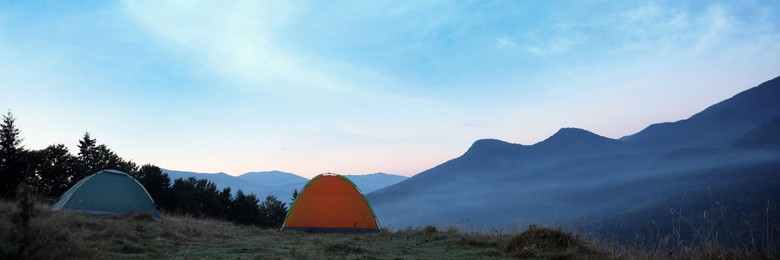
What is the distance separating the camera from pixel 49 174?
31547 mm

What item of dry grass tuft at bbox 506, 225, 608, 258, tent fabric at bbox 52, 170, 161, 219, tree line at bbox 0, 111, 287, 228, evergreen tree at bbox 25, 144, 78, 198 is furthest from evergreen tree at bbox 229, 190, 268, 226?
dry grass tuft at bbox 506, 225, 608, 258

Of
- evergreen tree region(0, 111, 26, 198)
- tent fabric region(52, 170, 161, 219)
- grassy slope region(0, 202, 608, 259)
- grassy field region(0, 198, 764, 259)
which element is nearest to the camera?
grassy field region(0, 198, 764, 259)

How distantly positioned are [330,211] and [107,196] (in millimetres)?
8090

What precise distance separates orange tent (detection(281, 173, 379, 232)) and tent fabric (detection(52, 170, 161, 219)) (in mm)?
5337

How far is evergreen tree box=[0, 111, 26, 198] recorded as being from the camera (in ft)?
92.9

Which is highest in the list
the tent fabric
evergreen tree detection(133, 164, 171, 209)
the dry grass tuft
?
evergreen tree detection(133, 164, 171, 209)

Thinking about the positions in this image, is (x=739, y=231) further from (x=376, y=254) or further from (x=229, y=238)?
(x=229, y=238)

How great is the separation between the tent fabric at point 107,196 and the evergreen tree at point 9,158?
1400 centimetres

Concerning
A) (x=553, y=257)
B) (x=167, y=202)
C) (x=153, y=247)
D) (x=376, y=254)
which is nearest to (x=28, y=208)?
(x=153, y=247)

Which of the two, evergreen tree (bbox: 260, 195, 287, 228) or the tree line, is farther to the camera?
evergreen tree (bbox: 260, 195, 287, 228)

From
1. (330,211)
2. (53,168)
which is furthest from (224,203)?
(330,211)

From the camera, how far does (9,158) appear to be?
30.1 m

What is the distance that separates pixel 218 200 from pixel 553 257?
29.6m

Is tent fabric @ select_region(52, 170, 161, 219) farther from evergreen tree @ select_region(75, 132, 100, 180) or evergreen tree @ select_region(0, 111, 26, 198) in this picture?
Answer: evergreen tree @ select_region(75, 132, 100, 180)
